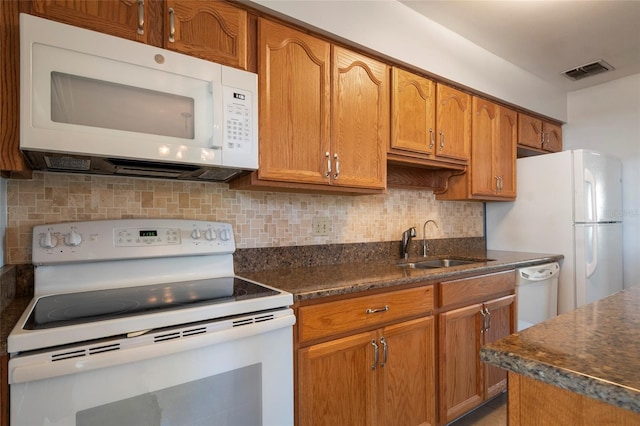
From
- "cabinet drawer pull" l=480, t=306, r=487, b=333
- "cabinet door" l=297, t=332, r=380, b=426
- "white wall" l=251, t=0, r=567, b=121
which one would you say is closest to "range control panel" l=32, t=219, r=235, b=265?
"cabinet door" l=297, t=332, r=380, b=426

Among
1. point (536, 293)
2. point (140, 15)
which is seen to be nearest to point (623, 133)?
point (536, 293)

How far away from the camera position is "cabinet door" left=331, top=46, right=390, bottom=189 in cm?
169

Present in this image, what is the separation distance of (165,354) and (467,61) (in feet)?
8.14

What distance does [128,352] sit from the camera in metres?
0.86

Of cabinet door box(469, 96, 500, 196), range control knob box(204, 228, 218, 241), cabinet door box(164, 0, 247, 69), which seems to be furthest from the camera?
cabinet door box(469, 96, 500, 196)

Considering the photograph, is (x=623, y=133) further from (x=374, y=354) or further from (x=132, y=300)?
(x=132, y=300)

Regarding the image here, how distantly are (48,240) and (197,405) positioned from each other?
2.71 ft

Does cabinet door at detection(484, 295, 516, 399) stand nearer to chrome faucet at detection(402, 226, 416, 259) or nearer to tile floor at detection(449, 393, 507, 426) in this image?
tile floor at detection(449, 393, 507, 426)

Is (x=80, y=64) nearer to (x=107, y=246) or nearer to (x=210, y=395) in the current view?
(x=107, y=246)

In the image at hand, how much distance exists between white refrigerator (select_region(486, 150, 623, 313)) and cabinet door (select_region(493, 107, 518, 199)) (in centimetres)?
14

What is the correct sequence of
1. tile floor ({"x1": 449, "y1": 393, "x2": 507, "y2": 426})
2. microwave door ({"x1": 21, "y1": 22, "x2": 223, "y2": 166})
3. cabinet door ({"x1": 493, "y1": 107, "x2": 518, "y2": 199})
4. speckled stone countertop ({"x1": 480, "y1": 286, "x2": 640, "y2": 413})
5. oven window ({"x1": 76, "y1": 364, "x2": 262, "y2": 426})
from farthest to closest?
1. cabinet door ({"x1": 493, "y1": 107, "x2": 518, "y2": 199})
2. tile floor ({"x1": 449, "y1": 393, "x2": 507, "y2": 426})
3. microwave door ({"x1": 21, "y1": 22, "x2": 223, "y2": 166})
4. oven window ({"x1": 76, "y1": 364, "x2": 262, "y2": 426})
5. speckled stone countertop ({"x1": 480, "y1": 286, "x2": 640, "y2": 413})

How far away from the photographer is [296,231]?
6.20 ft

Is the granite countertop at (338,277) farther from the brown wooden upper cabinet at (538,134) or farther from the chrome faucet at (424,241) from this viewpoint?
the brown wooden upper cabinet at (538,134)

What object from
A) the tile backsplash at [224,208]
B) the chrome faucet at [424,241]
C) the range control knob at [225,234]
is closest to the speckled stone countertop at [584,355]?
the range control knob at [225,234]
